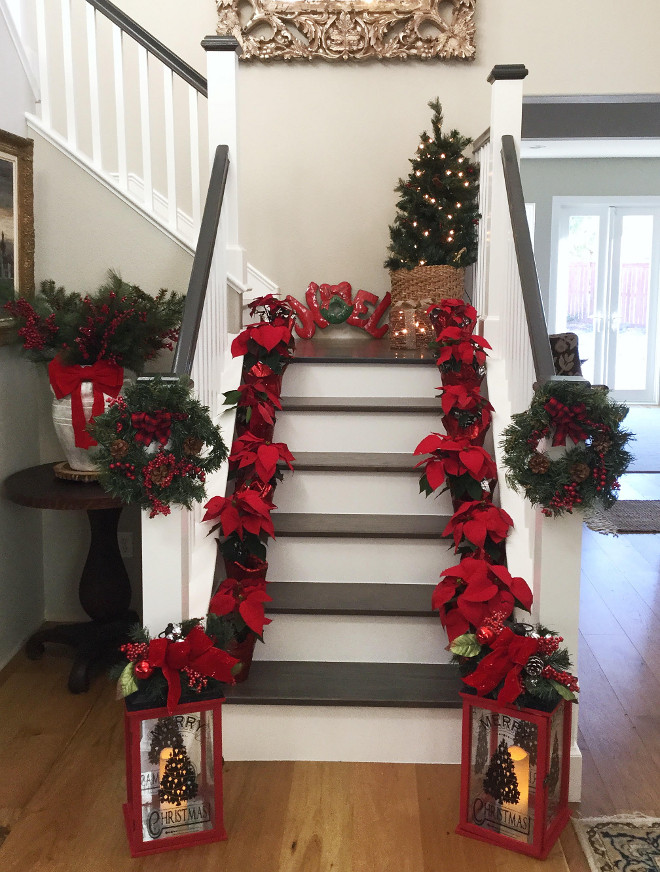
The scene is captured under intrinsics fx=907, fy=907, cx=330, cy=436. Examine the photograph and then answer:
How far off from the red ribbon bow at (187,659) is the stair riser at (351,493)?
3.27 ft

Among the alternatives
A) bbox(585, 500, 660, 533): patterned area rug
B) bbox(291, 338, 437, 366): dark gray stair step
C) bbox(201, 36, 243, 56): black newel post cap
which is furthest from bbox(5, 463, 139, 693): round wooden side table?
bbox(585, 500, 660, 533): patterned area rug

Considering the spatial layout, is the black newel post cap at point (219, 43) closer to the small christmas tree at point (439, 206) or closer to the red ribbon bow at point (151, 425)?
the small christmas tree at point (439, 206)

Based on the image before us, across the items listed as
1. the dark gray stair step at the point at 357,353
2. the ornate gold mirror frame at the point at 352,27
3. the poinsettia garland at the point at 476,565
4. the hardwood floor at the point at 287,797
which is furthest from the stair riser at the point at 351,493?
the ornate gold mirror frame at the point at 352,27

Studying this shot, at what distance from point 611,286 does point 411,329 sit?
263 inches

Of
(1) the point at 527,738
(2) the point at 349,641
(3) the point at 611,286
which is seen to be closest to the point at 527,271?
(2) the point at 349,641

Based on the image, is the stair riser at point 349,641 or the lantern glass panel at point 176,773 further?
the stair riser at point 349,641

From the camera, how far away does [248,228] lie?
496 cm

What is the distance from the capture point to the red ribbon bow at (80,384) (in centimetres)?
324

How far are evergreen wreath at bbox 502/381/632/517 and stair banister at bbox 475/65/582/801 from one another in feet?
0.36

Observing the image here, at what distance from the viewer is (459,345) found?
133 inches

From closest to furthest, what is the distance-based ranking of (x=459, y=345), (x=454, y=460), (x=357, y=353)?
(x=454, y=460) < (x=459, y=345) < (x=357, y=353)

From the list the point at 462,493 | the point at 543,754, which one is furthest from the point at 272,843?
the point at 462,493

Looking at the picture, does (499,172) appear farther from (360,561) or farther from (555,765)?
(555,765)

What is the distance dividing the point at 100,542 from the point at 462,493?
1.42 meters
